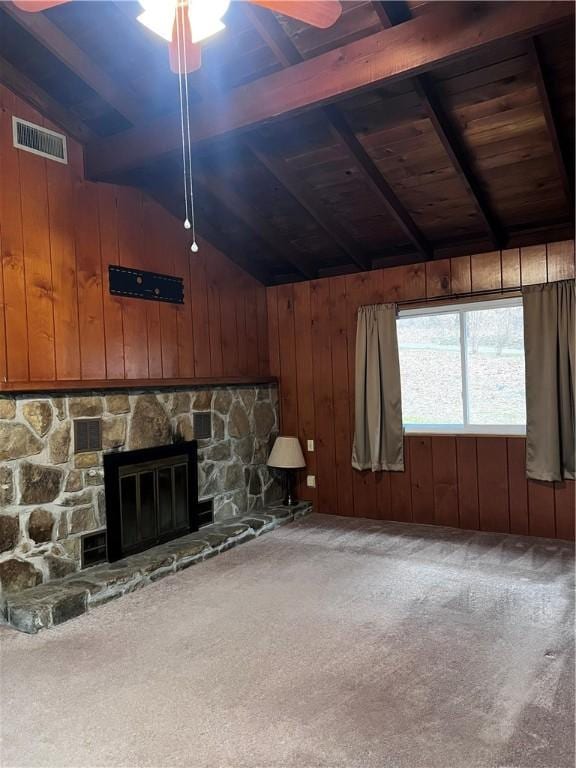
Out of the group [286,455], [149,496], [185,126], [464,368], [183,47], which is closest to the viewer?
[183,47]

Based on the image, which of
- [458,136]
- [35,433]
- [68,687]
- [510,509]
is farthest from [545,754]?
[458,136]

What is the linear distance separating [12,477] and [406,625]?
2.31m

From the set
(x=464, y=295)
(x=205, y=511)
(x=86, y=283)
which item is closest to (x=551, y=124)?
(x=464, y=295)

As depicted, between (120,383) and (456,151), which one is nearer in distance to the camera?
(456,151)

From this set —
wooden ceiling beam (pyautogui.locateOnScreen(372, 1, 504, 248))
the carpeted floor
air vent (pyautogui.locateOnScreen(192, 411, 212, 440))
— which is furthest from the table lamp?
wooden ceiling beam (pyautogui.locateOnScreen(372, 1, 504, 248))

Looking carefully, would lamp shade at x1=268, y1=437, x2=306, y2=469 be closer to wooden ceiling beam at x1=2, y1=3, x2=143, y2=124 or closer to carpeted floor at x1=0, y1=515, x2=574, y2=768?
carpeted floor at x1=0, y1=515, x2=574, y2=768

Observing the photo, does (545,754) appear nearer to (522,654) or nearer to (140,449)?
(522,654)

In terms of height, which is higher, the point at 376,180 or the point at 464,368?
the point at 376,180

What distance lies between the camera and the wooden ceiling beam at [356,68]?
89.7 inches

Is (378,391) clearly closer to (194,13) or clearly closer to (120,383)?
(120,383)

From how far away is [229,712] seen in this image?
2.04 metres

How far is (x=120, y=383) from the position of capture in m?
3.63

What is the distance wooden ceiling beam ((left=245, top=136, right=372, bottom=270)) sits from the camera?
355 cm

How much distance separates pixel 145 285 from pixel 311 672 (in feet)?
9.35
